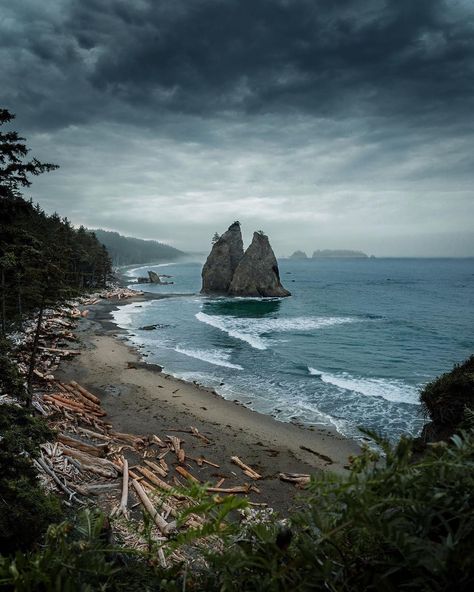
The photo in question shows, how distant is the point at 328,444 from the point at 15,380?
1525 cm

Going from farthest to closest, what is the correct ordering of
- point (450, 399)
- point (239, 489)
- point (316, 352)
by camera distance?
point (316, 352), point (239, 489), point (450, 399)

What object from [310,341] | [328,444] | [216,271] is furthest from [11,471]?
[216,271]

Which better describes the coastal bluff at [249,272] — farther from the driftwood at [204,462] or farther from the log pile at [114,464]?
the driftwood at [204,462]

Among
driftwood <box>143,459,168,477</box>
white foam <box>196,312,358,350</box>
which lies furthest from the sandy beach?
white foam <box>196,312,358,350</box>

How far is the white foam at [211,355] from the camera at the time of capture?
3272 cm

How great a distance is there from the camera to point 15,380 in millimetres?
7668

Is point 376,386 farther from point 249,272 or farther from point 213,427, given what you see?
point 249,272

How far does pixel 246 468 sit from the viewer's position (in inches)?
585

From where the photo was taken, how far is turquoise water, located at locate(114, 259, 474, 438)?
23.5 metres

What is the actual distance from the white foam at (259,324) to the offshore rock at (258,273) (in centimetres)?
2621

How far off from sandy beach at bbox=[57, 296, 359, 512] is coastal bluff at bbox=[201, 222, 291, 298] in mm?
58324

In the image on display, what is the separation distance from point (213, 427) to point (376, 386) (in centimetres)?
1465

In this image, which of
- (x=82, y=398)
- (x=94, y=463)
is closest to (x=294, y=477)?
(x=94, y=463)

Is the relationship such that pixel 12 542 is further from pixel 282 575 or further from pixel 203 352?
pixel 203 352
